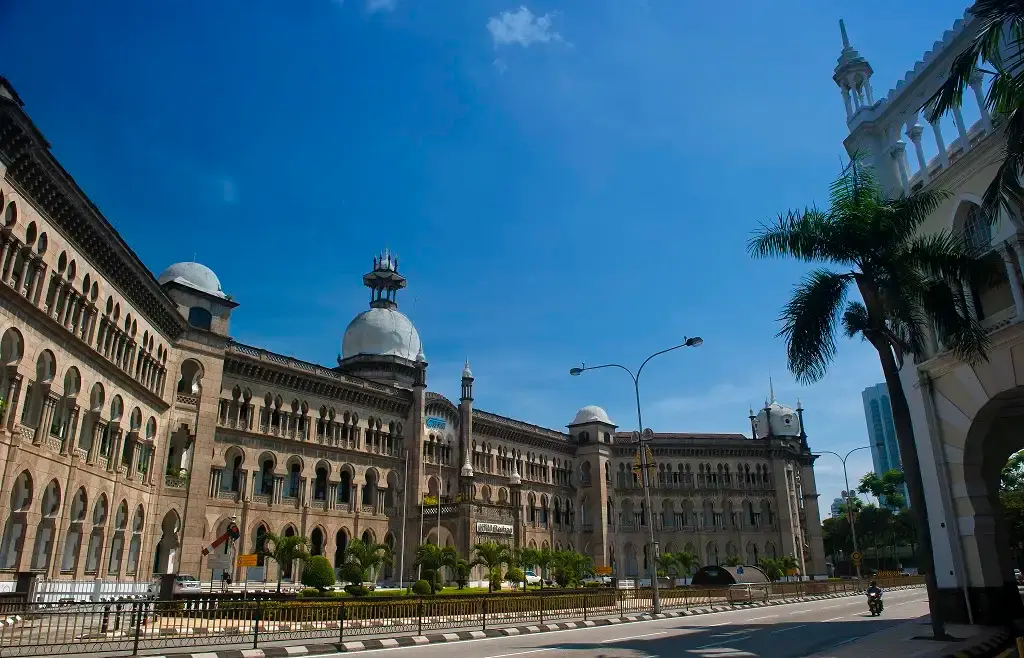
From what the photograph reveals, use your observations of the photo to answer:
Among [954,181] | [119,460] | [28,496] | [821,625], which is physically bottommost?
[821,625]

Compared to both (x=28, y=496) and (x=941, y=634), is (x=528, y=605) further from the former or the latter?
(x=28, y=496)

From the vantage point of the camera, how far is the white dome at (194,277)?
39.1 metres

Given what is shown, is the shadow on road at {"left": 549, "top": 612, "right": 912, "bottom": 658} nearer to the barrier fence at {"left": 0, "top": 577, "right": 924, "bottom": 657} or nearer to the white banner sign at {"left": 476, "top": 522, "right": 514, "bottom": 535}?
the barrier fence at {"left": 0, "top": 577, "right": 924, "bottom": 657}

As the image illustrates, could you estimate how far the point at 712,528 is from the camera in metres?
71.0

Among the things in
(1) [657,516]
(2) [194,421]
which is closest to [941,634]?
(2) [194,421]

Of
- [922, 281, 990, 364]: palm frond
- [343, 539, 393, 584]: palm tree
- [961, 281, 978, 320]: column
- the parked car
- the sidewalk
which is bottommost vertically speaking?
the sidewalk

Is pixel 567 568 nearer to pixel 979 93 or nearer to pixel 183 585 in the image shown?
pixel 183 585

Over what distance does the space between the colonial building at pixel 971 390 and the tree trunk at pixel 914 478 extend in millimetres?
2368

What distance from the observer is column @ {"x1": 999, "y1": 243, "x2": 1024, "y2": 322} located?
17578 mm

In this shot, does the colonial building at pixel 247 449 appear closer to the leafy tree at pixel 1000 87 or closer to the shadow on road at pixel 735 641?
the shadow on road at pixel 735 641

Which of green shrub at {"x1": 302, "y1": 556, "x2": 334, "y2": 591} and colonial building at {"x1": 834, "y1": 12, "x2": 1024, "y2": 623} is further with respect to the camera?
green shrub at {"x1": 302, "y1": 556, "x2": 334, "y2": 591}

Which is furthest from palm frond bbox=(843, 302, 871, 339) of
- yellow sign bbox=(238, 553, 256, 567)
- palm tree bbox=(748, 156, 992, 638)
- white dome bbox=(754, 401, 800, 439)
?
white dome bbox=(754, 401, 800, 439)

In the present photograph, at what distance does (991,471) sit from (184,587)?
3022cm

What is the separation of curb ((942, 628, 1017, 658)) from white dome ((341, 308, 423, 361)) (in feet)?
142
